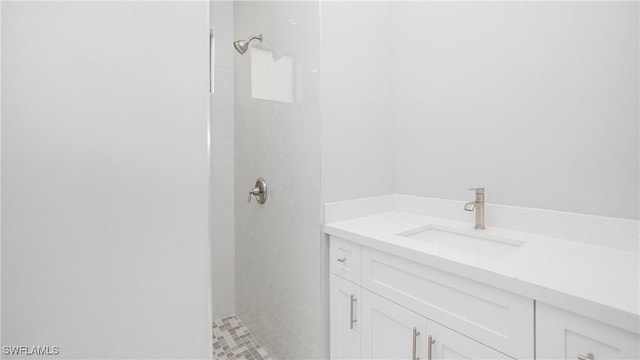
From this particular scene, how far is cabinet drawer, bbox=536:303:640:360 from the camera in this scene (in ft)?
1.81

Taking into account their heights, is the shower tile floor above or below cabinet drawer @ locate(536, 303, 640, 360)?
below

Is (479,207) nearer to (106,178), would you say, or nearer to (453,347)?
(453,347)

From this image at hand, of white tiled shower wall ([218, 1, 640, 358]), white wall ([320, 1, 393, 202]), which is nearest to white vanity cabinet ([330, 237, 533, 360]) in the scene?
white tiled shower wall ([218, 1, 640, 358])

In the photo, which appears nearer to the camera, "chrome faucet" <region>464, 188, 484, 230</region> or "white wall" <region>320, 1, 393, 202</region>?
"chrome faucet" <region>464, 188, 484, 230</region>

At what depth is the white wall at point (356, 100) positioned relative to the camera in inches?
49.6

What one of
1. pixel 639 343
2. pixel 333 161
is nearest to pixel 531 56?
pixel 333 161

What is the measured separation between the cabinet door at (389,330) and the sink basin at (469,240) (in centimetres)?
26

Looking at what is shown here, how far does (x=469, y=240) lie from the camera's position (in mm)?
1128

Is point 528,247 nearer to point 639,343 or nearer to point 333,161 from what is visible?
point 639,343

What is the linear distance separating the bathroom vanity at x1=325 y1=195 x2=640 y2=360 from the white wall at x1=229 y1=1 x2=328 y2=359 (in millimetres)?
143

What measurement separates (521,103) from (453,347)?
918 millimetres

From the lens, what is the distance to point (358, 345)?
1.10m

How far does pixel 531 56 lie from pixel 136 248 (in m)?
1.37

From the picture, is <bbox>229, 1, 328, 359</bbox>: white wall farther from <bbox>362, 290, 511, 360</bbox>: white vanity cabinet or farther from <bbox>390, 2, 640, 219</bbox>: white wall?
<bbox>390, 2, 640, 219</bbox>: white wall
